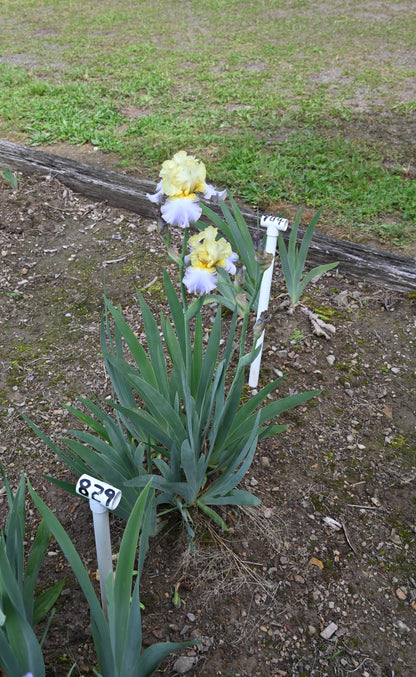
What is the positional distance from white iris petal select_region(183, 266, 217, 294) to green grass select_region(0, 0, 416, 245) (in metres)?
2.06

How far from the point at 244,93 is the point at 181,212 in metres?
4.07

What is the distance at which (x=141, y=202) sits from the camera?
3.21 metres

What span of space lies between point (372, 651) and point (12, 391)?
159 centimetres

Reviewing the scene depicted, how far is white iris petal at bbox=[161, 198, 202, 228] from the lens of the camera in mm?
1244

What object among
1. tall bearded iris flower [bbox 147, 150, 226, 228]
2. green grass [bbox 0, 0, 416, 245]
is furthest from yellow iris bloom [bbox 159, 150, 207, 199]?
green grass [bbox 0, 0, 416, 245]

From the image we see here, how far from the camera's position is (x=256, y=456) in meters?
1.97

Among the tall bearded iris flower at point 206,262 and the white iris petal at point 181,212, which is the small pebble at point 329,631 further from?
the white iris petal at point 181,212

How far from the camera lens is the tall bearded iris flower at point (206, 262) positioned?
1.25m

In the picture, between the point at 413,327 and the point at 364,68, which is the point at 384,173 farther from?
A: the point at 364,68

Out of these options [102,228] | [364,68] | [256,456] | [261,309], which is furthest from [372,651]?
[364,68]

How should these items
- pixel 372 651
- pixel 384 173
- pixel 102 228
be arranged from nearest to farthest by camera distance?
pixel 372 651
pixel 102 228
pixel 384 173

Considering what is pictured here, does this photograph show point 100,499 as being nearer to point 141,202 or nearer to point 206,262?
point 206,262

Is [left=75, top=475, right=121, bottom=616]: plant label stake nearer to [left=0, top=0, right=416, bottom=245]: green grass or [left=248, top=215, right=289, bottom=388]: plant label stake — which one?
[left=248, top=215, right=289, bottom=388]: plant label stake

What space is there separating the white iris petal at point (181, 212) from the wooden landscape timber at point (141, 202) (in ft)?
4.21
